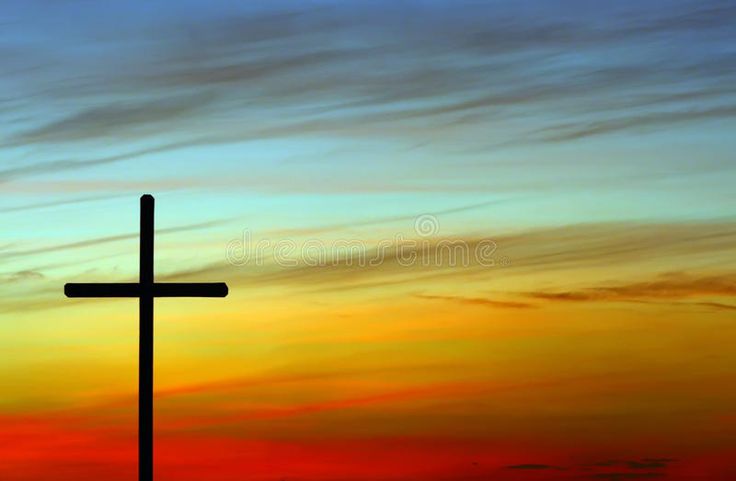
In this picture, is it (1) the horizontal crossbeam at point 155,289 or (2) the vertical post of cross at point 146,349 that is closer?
(2) the vertical post of cross at point 146,349

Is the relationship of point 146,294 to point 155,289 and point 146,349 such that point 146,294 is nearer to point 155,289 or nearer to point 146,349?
point 155,289

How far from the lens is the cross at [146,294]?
24844mm

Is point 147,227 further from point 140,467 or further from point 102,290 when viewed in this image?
point 140,467

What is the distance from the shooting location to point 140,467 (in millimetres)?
24797

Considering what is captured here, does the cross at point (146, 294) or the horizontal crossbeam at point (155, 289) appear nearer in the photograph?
the cross at point (146, 294)

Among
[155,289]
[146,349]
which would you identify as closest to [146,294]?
[155,289]

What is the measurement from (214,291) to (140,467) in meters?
3.14

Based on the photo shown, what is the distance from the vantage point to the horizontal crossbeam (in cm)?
2555

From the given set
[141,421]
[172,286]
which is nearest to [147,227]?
[172,286]

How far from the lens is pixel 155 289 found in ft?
83.8

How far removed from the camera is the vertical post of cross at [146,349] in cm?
2483

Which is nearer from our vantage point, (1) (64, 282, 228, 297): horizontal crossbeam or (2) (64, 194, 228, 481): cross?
(2) (64, 194, 228, 481): cross

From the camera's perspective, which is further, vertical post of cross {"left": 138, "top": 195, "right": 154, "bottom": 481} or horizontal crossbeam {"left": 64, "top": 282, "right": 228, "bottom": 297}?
horizontal crossbeam {"left": 64, "top": 282, "right": 228, "bottom": 297}

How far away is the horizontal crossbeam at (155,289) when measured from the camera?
2555cm
